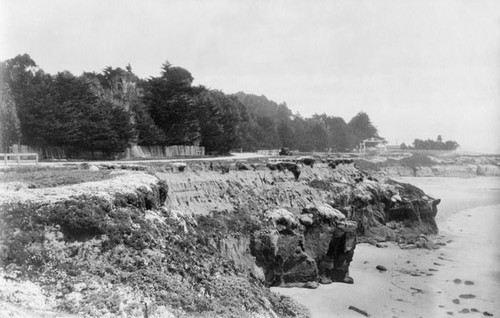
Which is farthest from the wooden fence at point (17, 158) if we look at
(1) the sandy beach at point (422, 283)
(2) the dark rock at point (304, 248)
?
(1) the sandy beach at point (422, 283)

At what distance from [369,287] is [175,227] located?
1167cm

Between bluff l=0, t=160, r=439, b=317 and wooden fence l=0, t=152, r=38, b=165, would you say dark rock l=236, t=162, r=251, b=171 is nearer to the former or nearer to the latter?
bluff l=0, t=160, r=439, b=317

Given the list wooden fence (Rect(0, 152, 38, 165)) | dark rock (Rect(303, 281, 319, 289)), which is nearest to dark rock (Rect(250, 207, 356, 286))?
dark rock (Rect(303, 281, 319, 289))

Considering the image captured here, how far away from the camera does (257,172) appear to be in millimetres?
28297

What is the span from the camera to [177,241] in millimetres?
14305

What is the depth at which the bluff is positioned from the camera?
10148 mm

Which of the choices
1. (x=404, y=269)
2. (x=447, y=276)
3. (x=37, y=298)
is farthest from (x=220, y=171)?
(x=37, y=298)

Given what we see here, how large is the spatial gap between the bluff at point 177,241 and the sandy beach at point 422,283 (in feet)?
5.44

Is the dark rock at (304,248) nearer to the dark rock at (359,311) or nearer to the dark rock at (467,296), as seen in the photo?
the dark rock at (359,311)

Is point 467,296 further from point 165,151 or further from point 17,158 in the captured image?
point 165,151

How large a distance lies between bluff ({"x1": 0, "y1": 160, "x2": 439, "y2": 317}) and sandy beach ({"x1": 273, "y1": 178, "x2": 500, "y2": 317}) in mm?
1657

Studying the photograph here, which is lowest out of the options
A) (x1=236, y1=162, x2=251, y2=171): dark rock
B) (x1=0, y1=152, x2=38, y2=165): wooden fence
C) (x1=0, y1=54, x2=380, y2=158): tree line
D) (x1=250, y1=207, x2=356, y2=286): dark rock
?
(x1=250, y1=207, x2=356, y2=286): dark rock

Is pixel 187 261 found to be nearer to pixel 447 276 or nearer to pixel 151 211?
pixel 151 211

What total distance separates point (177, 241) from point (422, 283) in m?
14.6
